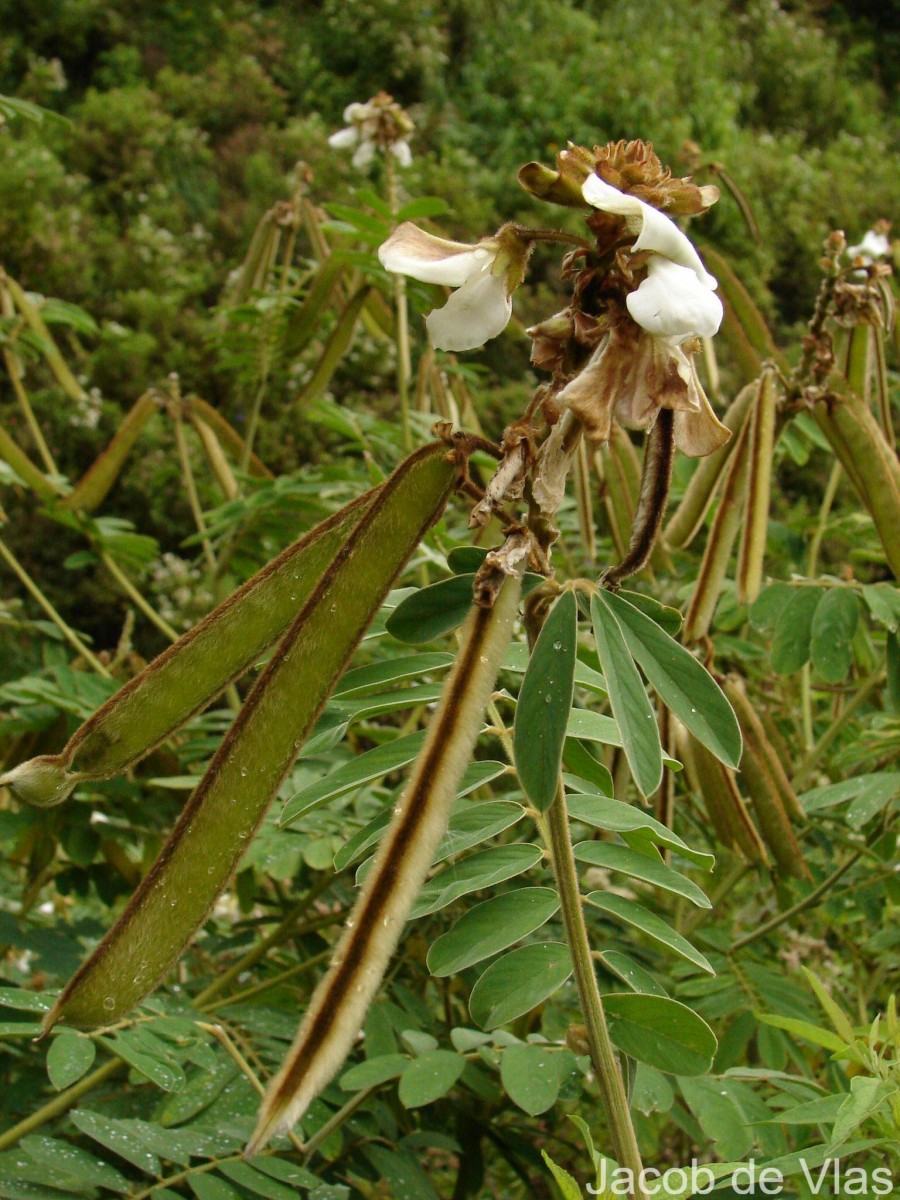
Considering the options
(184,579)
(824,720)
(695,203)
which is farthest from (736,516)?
(184,579)

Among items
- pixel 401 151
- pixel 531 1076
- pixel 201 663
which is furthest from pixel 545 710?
pixel 401 151

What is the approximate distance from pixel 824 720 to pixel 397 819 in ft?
3.92

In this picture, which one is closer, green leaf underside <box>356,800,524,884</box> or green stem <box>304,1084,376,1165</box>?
green leaf underside <box>356,800,524,884</box>

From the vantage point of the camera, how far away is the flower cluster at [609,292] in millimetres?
418

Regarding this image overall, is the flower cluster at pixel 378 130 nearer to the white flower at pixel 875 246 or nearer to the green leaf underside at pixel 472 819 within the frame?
the white flower at pixel 875 246

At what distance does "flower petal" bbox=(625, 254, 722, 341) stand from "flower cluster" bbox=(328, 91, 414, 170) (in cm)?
124

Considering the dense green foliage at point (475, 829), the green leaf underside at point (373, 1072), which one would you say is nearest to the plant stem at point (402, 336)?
the dense green foliage at point (475, 829)

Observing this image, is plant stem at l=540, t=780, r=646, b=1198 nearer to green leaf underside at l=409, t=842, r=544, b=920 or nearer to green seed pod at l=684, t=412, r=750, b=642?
green leaf underside at l=409, t=842, r=544, b=920

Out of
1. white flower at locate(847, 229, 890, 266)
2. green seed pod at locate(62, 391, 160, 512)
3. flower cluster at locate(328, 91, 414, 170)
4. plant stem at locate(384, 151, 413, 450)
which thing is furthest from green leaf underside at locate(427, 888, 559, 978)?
white flower at locate(847, 229, 890, 266)

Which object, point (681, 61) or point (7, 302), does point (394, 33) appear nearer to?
point (681, 61)

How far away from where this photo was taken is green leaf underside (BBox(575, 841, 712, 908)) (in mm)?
567

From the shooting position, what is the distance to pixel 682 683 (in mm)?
486

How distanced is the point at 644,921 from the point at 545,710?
0.21 meters

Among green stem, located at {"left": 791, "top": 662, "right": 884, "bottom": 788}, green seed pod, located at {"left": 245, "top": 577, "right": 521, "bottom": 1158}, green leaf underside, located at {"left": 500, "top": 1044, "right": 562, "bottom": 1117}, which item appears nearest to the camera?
green seed pod, located at {"left": 245, "top": 577, "right": 521, "bottom": 1158}
